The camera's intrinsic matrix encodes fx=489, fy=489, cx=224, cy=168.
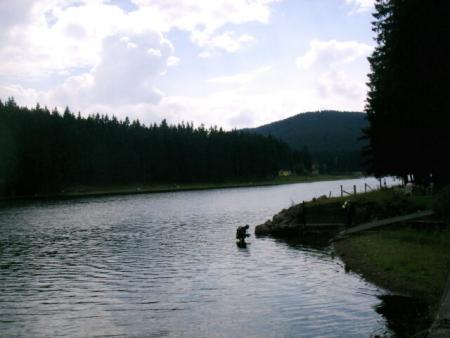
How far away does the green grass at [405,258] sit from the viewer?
878 inches

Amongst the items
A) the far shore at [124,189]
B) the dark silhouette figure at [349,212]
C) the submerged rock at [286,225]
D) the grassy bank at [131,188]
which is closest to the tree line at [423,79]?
the dark silhouette figure at [349,212]

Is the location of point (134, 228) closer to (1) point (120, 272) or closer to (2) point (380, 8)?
(1) point (120, 272)

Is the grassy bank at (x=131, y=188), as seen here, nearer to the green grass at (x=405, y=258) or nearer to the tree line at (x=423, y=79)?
the tree line at (x=423, y=79)

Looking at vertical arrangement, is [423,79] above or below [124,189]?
above

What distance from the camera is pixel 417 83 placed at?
36125mm

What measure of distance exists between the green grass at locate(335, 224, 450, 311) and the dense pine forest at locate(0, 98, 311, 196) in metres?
111

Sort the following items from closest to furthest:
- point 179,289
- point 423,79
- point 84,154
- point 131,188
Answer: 1. point 179,289
2. point 423,79
3. point 84,154
4. point 131,188

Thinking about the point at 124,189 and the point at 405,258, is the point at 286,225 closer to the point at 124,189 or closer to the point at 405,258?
the point at 405,258

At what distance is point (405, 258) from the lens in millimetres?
26391

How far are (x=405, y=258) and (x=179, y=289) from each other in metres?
12.3

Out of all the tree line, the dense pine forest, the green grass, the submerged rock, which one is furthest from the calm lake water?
the dense pine forest

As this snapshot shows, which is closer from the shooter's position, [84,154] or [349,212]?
[349,212]

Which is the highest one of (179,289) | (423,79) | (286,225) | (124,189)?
(423,79)

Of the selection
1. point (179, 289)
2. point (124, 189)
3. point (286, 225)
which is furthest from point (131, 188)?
point (179, 289)
